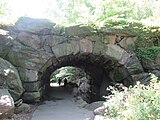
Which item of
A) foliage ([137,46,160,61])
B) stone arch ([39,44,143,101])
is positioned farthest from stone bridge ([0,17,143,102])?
foliage ([137,46,160,61])

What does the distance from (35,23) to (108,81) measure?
4174mm

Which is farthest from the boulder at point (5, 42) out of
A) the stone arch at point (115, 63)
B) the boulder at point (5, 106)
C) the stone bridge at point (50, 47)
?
the boulder at point (5, 106)

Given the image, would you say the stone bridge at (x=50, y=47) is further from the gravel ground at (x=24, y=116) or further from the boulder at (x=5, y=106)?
the boulder at (x=5, y=106)

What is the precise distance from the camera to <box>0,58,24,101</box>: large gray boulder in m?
5.75

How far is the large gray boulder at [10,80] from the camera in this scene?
5750 millimetres

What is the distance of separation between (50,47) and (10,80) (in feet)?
5.83

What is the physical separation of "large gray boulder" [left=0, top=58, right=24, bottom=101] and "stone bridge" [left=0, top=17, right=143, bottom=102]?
2.82 feet

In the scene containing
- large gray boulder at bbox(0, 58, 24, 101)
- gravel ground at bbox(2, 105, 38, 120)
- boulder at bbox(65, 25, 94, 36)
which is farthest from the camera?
boulder at bbox(65, 25, 94, 36)

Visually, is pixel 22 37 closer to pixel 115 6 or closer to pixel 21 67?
pixel 21 67

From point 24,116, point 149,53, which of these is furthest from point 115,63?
point 24,116

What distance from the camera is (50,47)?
718 cm

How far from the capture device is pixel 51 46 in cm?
716

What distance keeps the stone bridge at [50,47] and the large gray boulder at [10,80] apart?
2.82 ft

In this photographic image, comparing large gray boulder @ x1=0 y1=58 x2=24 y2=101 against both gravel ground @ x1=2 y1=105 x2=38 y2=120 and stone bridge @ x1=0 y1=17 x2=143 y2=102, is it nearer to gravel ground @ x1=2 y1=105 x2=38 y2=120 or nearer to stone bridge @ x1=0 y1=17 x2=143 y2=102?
gravel ground @ x1=2 y1=105 x2=38 y2=120
